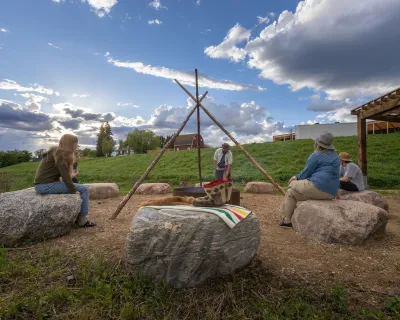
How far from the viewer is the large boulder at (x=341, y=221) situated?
476 centimetres

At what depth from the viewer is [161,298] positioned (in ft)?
10.6

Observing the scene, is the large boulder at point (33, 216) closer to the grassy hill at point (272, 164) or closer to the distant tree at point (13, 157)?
the grassy hill at point (272, 164)

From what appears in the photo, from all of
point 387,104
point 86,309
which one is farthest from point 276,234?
point 387,104

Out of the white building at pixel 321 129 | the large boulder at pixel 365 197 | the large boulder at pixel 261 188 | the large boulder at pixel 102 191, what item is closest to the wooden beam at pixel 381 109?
the large boulder at pixel 365 197

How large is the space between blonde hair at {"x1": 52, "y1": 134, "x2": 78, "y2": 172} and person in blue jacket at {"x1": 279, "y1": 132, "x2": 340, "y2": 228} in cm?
435

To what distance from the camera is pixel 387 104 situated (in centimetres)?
953

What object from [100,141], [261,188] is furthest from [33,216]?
[100,141]

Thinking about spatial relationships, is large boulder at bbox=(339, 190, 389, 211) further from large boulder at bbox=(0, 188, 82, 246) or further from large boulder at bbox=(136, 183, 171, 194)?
large boulder at bbox=(136, 183, 171, 194)

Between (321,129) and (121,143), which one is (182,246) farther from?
(121,143)

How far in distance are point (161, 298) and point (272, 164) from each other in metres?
15.4

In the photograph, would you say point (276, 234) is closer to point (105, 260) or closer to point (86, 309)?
point (105, 260)

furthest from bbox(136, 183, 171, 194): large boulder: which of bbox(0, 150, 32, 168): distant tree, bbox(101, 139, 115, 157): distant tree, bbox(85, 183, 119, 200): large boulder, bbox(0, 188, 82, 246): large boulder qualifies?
bbox(101, 139, 115, 157): distant tree

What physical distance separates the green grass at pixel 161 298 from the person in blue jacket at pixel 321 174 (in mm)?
2115

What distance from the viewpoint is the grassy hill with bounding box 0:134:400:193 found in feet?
48.3
